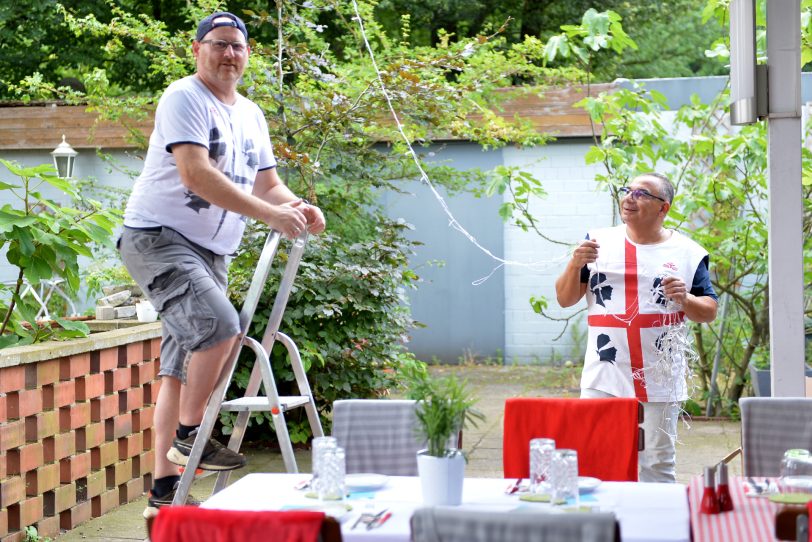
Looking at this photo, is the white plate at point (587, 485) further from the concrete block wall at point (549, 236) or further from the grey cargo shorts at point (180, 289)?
the concrete block wall at point (549, 236)

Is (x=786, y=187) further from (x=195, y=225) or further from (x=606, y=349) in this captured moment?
(x=195, y=225)

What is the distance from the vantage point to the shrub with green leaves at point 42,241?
428cm

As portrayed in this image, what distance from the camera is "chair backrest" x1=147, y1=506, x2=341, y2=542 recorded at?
1888 mm

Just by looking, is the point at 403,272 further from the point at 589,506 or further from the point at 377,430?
the point at 589,506

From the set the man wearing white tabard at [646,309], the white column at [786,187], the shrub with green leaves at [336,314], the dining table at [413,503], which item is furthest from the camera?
the shrub with green leaves at [336,314]

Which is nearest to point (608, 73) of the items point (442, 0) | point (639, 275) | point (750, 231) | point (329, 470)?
point (442, 0)

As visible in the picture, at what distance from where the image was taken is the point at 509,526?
179 cm

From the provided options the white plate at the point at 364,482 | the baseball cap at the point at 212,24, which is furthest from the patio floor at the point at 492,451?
the baseball cap at the point at 212,24

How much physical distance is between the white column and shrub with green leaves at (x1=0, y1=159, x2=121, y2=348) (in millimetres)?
2633

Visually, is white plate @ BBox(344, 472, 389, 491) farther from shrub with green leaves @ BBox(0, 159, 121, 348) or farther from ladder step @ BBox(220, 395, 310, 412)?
shrub with green leaves @ BBox(0, 159, 121, 348)

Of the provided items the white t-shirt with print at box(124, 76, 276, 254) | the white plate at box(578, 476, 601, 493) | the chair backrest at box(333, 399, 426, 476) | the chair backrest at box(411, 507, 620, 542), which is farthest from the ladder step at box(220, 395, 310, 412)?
the chair backrest at box(411, 507, 620, 542)

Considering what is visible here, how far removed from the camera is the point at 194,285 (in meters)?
3.21

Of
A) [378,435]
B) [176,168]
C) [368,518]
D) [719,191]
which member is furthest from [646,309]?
[719,191]

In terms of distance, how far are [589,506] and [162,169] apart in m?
1.70
